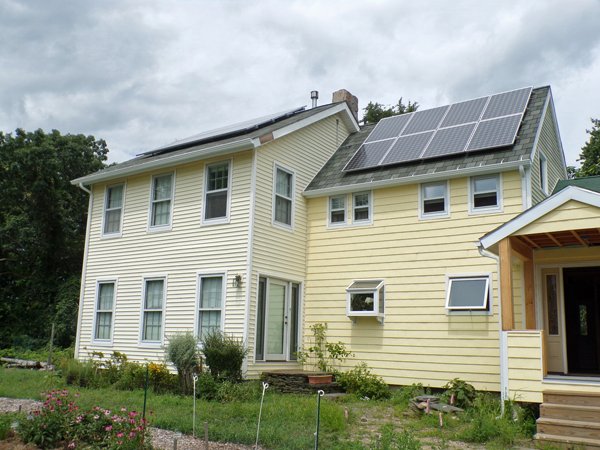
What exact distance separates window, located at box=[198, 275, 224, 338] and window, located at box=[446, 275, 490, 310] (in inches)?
206

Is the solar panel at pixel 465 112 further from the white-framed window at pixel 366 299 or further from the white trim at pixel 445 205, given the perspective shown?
the white-framed window at pixel 366 299

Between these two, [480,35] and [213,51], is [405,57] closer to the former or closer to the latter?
[480,35]

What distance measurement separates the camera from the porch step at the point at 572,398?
875 centimetres

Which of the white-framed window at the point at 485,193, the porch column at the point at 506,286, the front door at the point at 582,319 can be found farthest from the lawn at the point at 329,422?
the white-framed window at the point at 485,193

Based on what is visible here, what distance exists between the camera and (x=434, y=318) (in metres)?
12.8

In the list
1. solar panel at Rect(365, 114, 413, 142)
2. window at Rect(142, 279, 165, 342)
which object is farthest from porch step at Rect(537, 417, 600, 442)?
window at Rect(142, 279, 165, 342)

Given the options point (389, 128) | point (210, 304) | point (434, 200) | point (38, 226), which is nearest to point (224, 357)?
point (210, 304)

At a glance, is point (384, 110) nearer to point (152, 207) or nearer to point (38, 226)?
point (152, 207)

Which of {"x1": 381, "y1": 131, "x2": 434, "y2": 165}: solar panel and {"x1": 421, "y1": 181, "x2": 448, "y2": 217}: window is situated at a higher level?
{"x1": 381, "y1": 131, "x2": 434, "y2": 165}: solar panel

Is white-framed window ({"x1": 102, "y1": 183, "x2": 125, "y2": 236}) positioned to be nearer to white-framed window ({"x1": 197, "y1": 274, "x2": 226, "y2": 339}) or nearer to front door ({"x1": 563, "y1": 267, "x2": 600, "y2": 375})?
white-framed window ({"x1": 197, "y1": 274, "x2": 226, "y2": 339})

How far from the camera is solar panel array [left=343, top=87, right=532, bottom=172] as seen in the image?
13.5m

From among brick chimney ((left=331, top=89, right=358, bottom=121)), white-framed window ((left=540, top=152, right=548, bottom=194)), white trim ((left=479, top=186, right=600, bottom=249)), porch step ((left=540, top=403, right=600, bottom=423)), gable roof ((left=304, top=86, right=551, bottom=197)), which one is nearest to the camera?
porch step ((left=540, top=403, right=600, bottom=423))

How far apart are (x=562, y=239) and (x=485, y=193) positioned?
83.8 inches

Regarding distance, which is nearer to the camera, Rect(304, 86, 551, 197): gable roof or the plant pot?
the plant pot
